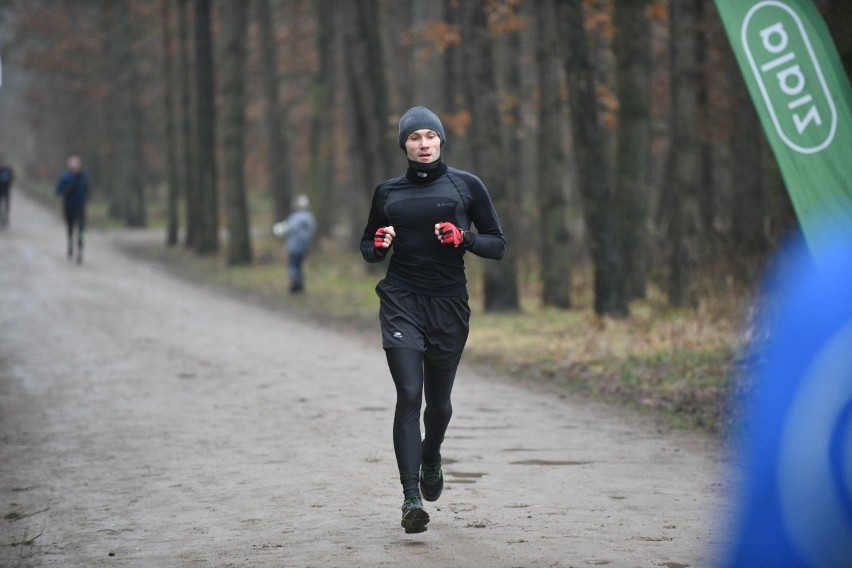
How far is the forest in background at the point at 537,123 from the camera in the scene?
1966 cm

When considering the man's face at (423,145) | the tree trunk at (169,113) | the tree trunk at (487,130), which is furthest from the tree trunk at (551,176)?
the tree trunk at (169,113)

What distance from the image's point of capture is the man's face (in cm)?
734

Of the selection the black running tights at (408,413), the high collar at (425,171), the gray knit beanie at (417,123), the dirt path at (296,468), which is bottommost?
the dirt path at (296,468)

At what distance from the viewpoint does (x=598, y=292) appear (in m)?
19.7

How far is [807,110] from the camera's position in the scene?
28.6ft

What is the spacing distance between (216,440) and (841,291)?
6.22m

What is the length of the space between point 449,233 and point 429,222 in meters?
0.23

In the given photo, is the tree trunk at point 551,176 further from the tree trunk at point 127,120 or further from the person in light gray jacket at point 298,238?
the tree trunk at point 127,120

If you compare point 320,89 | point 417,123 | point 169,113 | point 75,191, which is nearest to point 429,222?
point 417,123

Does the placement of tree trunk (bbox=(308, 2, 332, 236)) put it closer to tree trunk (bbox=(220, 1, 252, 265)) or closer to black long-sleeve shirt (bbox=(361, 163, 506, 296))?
tree trunk (bbox=(220, 1, 252, 265))

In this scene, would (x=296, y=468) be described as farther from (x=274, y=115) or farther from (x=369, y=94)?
(x=274, y=115)

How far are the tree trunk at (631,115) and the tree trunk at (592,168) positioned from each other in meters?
0.43

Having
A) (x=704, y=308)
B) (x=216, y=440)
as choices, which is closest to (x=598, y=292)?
(x=704, y=308)

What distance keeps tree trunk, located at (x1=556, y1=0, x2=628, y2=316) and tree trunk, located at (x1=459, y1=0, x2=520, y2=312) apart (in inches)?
103
